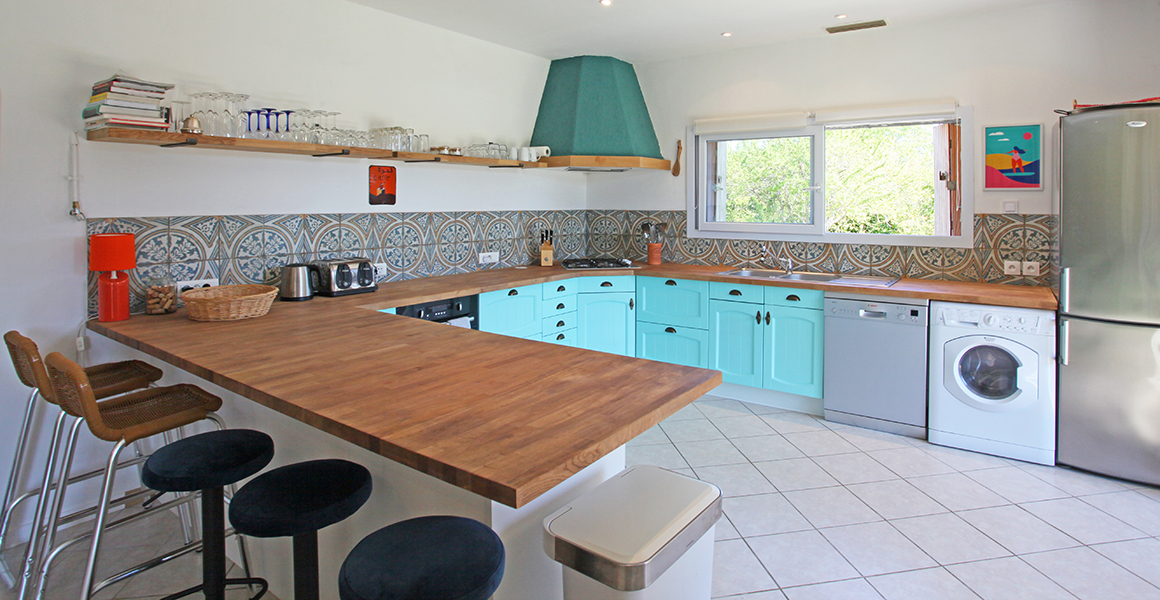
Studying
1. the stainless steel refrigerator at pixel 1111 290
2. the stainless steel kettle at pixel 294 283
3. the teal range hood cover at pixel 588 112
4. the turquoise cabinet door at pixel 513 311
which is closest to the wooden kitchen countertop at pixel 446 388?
the stainless steel kettle at pixel 294 283

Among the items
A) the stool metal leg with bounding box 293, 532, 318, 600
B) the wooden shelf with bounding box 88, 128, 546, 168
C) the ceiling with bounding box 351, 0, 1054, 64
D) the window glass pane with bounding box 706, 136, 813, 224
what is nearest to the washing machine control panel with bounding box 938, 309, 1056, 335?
the window glass pane with bounding box 706, 136, 813, 224

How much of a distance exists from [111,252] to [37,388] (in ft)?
2.16

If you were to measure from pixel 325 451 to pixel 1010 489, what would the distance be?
301 cm

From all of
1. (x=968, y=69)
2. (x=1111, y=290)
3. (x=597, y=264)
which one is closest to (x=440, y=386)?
(x=1111, y=290)

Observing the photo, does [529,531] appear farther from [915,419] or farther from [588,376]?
[915,419]

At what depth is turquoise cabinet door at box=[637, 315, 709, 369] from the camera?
4516 mm

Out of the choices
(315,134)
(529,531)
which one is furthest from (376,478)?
(315,134)

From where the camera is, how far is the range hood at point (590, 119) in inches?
186

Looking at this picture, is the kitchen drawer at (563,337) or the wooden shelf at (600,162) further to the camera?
the wooden shelf at (600,162)

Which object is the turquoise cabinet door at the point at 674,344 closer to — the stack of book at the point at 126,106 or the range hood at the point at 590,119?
the range hood at the point at 590,119

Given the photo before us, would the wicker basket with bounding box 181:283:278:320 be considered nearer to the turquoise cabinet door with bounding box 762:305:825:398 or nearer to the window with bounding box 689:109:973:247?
the turquoise cabinet door with bounding box 762:305:825:398

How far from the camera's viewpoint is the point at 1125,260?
3.00 m

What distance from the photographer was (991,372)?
347cm

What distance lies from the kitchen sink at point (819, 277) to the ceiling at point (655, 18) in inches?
61.5
